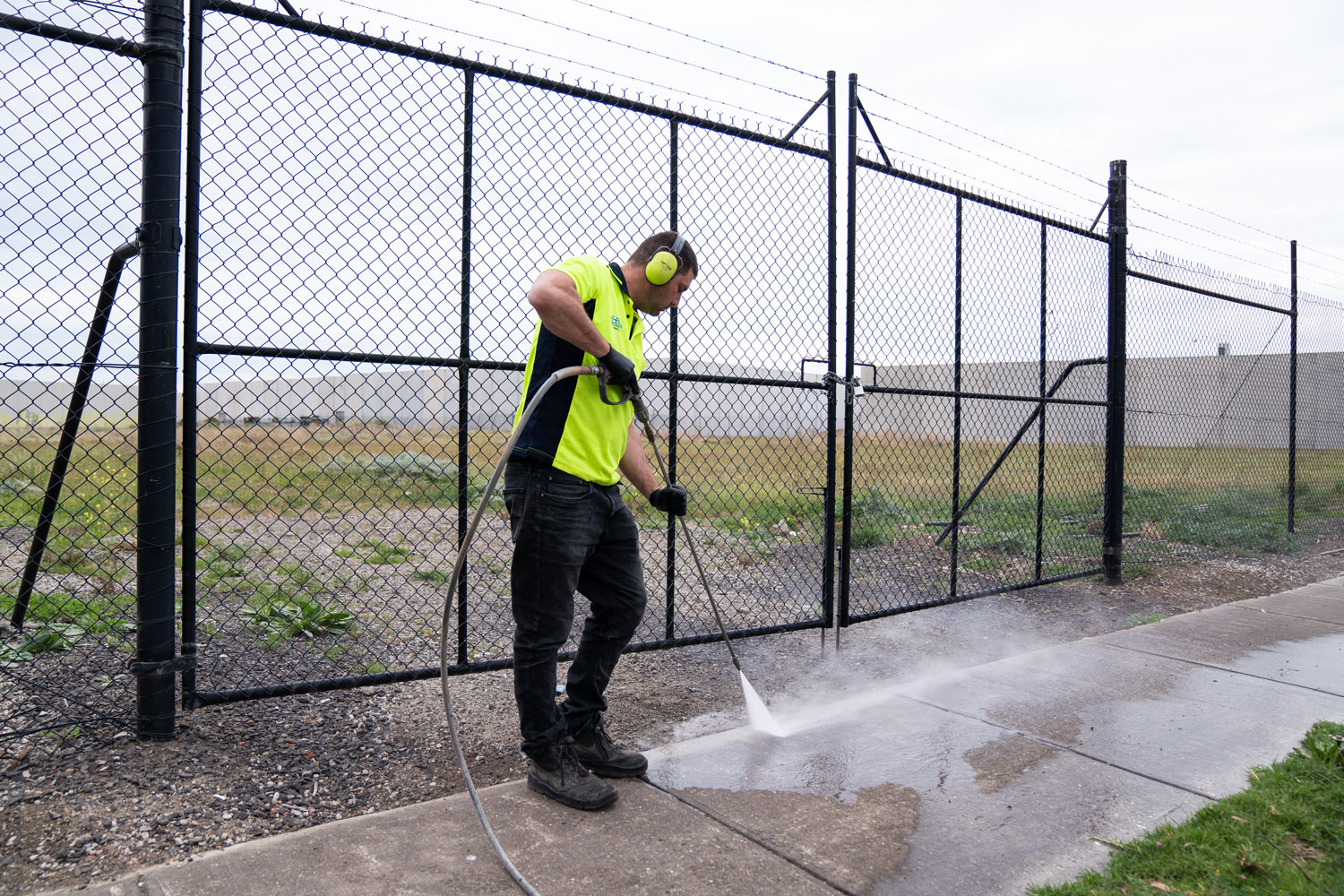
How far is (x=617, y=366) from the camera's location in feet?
9.99

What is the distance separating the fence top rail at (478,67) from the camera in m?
3.21

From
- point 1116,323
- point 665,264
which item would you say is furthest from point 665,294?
point 1116,323

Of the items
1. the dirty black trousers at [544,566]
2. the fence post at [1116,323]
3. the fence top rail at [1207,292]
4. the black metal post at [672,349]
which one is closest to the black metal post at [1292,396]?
the fence top rail at [1207,292]

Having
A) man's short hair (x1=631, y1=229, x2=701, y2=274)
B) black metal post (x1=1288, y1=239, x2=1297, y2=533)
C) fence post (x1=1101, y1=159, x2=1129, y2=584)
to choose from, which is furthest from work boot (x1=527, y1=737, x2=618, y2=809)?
black metal post (x1=1288, y1=239, x2=1297, y2=533)

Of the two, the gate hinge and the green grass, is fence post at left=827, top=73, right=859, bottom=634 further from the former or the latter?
the gate hinge

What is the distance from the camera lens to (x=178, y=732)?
3.35 meters

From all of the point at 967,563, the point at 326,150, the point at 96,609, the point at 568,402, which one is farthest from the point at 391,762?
the point at 967,563

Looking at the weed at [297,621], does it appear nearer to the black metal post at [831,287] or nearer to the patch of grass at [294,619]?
the patch of grass at [294,619]

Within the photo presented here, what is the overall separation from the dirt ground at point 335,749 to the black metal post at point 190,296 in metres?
0.45

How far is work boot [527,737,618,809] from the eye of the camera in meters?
2.99

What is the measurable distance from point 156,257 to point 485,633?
9.78 feet

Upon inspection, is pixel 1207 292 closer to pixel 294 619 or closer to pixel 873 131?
pixel 873 131

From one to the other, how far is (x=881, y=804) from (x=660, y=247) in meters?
2.21

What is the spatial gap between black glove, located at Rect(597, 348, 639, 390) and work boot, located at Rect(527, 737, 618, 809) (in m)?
1.32
